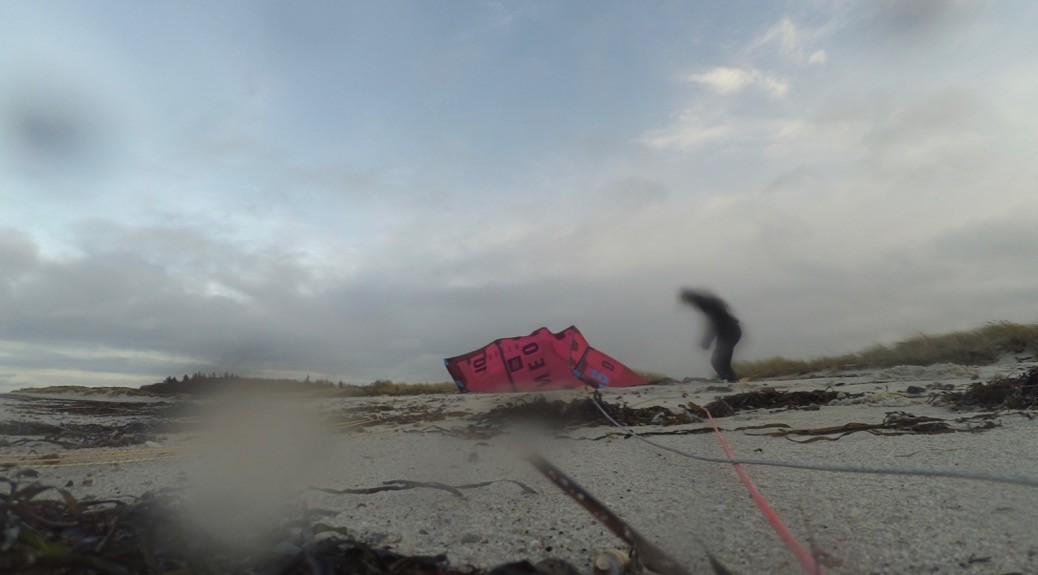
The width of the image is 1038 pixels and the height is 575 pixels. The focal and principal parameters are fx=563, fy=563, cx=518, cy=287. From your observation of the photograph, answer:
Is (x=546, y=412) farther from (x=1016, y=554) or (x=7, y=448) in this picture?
(x=7, y=448)

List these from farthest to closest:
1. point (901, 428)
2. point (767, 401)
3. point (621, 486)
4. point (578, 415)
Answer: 1. point (767, 401)
2. point (578, 415)
3. point (901, 428)
4. point (621, 486)

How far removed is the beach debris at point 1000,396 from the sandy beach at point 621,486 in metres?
0.15

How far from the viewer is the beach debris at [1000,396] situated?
11.2 feet

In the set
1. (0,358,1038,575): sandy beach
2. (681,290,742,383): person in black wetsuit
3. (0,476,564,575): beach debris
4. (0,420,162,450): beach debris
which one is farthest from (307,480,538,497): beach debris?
(681,290,742,383): person in black wetsuit

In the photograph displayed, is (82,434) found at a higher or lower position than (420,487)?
higher

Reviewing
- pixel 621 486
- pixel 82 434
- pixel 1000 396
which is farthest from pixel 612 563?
pixel 82 434

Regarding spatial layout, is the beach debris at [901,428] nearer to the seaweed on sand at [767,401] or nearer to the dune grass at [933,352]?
the seaweed on sand at [767,401]

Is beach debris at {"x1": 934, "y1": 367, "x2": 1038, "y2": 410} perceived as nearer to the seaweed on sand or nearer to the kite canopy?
the seaweed on sand

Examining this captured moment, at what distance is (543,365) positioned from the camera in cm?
889

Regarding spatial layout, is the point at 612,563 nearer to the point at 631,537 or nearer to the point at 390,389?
the point at 631,537

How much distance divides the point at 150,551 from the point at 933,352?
1015 cm

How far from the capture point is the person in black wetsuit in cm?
888

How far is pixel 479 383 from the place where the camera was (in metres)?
9.46

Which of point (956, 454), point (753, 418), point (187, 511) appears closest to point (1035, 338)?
point (753, 418)
